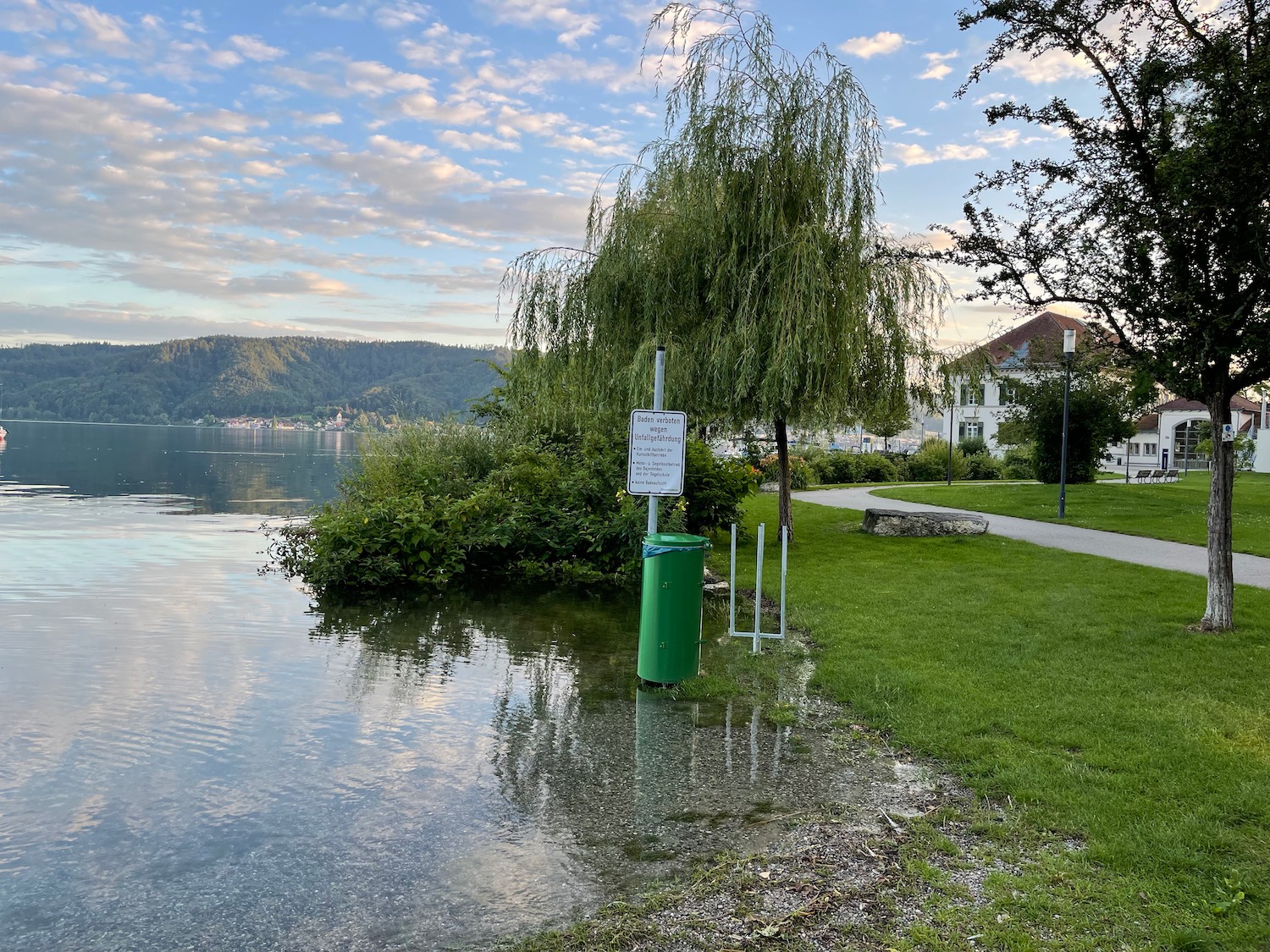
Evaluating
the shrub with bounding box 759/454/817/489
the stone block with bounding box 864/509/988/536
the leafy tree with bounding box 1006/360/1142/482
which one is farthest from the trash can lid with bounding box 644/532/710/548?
the leafy tree with bounding box 1006/360/1142/482

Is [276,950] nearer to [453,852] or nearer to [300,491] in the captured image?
[453,852]

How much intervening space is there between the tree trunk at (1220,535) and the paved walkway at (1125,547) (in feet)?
11.9

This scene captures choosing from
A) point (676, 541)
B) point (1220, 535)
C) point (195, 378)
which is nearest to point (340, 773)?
point (676, 541)

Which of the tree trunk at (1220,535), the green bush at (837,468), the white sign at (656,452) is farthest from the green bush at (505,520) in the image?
the green bush at (837,468)

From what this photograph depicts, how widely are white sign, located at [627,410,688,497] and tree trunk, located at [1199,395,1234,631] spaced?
5547 millimetres

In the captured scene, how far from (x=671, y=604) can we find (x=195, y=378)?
375 ft

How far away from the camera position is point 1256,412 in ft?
225

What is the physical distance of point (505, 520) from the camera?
1404 cm

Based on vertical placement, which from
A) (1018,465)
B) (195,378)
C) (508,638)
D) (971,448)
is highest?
(195,378)

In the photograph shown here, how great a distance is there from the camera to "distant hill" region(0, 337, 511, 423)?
97.8 m

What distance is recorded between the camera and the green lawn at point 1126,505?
62.7 feet

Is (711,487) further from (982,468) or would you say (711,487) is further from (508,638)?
(982,468)

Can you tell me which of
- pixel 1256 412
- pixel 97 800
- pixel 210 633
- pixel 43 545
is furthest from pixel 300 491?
pixel 1256 412

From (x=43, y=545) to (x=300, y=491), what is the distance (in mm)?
16389
